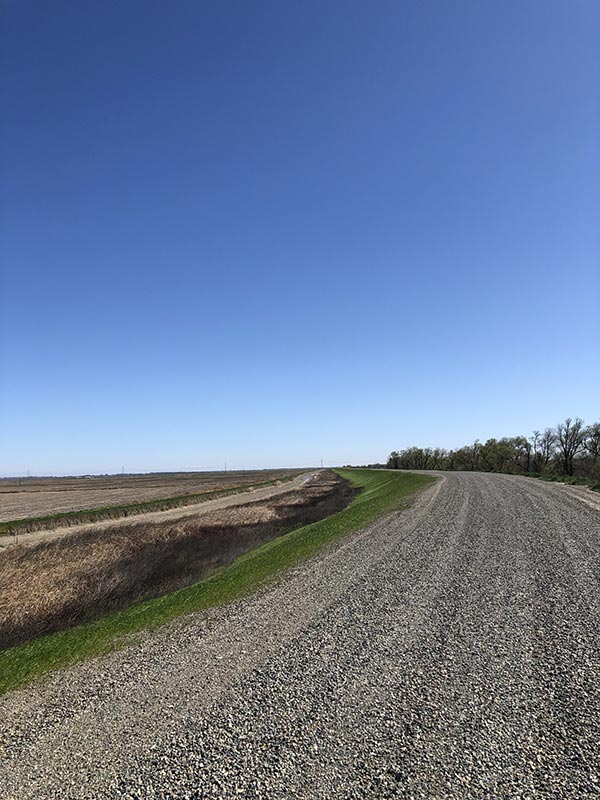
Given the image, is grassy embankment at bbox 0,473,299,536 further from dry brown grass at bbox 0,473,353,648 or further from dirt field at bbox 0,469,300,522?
dry brown grass at bbox 0,473,353,648

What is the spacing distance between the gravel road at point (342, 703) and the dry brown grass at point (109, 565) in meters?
5.67

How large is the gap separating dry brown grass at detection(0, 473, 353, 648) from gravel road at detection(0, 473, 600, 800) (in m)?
5.67

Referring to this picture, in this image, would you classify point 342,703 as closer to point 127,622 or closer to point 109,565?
point 127,622

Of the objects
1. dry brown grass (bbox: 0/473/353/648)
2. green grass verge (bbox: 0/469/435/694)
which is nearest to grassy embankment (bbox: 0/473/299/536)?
dry brown grass (bbox: 0/473/353/648)

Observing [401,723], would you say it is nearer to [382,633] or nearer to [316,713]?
[316,713]

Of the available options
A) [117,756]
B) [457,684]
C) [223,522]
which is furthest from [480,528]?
[223,522]

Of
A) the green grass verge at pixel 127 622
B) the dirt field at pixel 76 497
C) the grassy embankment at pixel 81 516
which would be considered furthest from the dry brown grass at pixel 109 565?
the dirt field at pixel 76 497

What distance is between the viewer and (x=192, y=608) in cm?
1146

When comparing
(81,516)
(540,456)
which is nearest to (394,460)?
(540,456)

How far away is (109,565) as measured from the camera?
66.5 ft

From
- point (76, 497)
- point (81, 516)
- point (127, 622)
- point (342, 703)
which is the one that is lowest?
point (76, 497)

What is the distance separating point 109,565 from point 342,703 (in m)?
17.1

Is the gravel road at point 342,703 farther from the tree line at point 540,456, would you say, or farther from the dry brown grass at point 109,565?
the tree line at point 540,456

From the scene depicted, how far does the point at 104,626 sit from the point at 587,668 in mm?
10241
